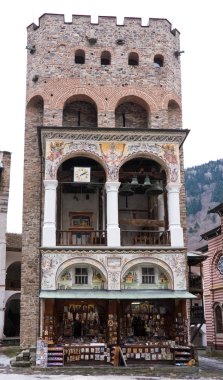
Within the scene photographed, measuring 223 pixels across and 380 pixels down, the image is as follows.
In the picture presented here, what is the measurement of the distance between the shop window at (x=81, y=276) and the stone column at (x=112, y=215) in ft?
6.07

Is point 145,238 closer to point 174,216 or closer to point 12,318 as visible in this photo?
point 174,216

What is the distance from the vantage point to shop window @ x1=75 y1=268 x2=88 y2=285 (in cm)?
2573

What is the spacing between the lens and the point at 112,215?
26031 mm

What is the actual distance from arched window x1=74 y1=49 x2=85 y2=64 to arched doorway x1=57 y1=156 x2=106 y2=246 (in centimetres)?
678

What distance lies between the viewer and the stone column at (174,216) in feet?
85.6

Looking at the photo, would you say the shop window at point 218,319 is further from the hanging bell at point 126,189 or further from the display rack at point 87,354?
the display rack at point 87,354

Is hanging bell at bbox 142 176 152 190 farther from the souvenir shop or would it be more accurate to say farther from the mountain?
the mountain

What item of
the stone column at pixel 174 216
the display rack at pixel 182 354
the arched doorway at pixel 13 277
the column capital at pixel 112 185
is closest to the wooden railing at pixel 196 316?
the display rack at pixel 182 354

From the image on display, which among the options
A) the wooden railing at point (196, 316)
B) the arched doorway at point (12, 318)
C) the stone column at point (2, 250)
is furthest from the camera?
the arched doorway at point (12, 318)

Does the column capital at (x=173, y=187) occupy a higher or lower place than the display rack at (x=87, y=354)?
higher

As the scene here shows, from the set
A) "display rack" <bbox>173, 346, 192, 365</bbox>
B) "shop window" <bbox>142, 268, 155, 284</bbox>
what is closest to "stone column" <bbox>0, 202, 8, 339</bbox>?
"shop window" <bbox>142, 268, 155, 284</bbox>

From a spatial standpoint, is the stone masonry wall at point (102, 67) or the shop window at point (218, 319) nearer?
the stone masonry wall at point (102, 67)

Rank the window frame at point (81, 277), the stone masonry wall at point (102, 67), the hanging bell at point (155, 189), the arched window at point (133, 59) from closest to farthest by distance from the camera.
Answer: the window frame at point (81, 277) → the hanging bell at point (155, 189) → the stone masonry wall at point (102, 67) → the arched window at point (133, 59)

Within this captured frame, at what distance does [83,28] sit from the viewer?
3170 cm
